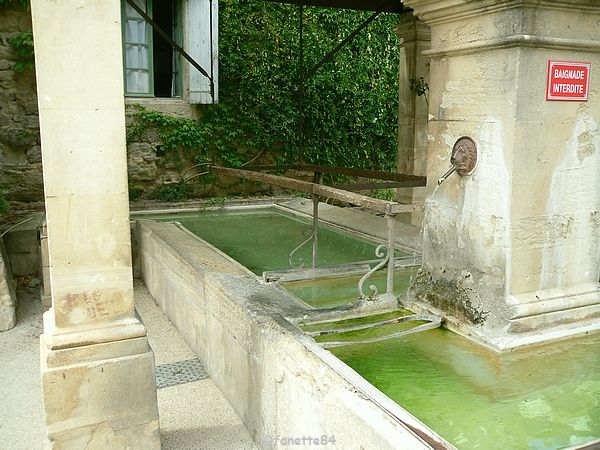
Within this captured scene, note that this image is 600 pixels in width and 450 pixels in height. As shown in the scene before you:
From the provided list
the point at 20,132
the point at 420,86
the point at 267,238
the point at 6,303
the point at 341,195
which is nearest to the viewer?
the point at 341,195

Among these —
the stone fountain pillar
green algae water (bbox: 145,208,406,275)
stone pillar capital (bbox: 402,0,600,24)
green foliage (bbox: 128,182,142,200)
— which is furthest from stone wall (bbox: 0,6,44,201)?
the stone fountain pillar

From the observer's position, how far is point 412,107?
634cm

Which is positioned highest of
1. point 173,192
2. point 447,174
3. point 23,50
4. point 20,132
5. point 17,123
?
point 23,50

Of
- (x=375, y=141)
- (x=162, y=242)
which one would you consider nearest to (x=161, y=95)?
(x=375, y=141)

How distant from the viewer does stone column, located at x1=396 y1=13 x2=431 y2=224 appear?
6.00m

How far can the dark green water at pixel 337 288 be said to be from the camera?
3475mm

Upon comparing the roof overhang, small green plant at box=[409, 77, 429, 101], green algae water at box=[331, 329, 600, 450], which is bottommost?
green algae water at box=[331, 329, 600, 450]

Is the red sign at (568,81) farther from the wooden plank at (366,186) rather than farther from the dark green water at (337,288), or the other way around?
the dark green water at (337,288)

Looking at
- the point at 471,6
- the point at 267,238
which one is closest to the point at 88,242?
the point at 471,6

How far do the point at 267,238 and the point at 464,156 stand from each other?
3.00m

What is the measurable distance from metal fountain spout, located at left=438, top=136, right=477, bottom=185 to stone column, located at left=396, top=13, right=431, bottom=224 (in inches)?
118

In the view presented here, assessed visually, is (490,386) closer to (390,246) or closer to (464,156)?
(390,246)

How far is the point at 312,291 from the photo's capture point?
3654 millimetres

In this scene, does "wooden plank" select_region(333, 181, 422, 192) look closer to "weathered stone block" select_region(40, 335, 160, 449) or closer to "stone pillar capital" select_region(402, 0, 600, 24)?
"stone pillar capital" select_region(402, 0, 600, 24)
